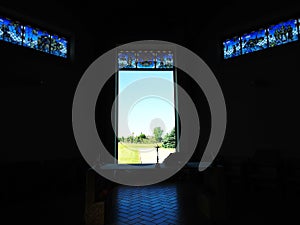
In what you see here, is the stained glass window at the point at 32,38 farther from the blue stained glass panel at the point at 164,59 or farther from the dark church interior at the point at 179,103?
the blue stained glass panel at the point at 164,59

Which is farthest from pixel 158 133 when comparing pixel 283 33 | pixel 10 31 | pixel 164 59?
pixel 10 31

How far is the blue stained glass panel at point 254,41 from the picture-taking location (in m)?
6.00

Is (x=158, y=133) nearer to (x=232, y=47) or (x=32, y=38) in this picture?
(x=232, y=47)

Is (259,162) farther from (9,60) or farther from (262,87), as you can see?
(9,60)

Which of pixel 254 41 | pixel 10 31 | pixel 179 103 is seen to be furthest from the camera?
pixel 179 103

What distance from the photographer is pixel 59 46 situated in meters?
6.40

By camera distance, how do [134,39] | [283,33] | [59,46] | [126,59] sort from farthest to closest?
[126,59], [134,39], [59,46], [283,33]

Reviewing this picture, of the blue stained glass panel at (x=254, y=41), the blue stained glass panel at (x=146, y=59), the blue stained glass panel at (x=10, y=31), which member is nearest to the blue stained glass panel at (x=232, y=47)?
the blue stained glass panel at (x=254, y=41)

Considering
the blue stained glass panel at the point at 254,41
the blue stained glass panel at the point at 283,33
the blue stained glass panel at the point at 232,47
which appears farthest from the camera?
the blue stained glass panel at the point at 232,47

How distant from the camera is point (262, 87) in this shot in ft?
19.2

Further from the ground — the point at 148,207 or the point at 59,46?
the point at 59,46

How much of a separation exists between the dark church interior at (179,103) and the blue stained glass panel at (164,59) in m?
0.51

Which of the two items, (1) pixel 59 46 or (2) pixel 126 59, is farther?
(2) pixel 126 59

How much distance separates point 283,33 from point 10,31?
22.0 ft
